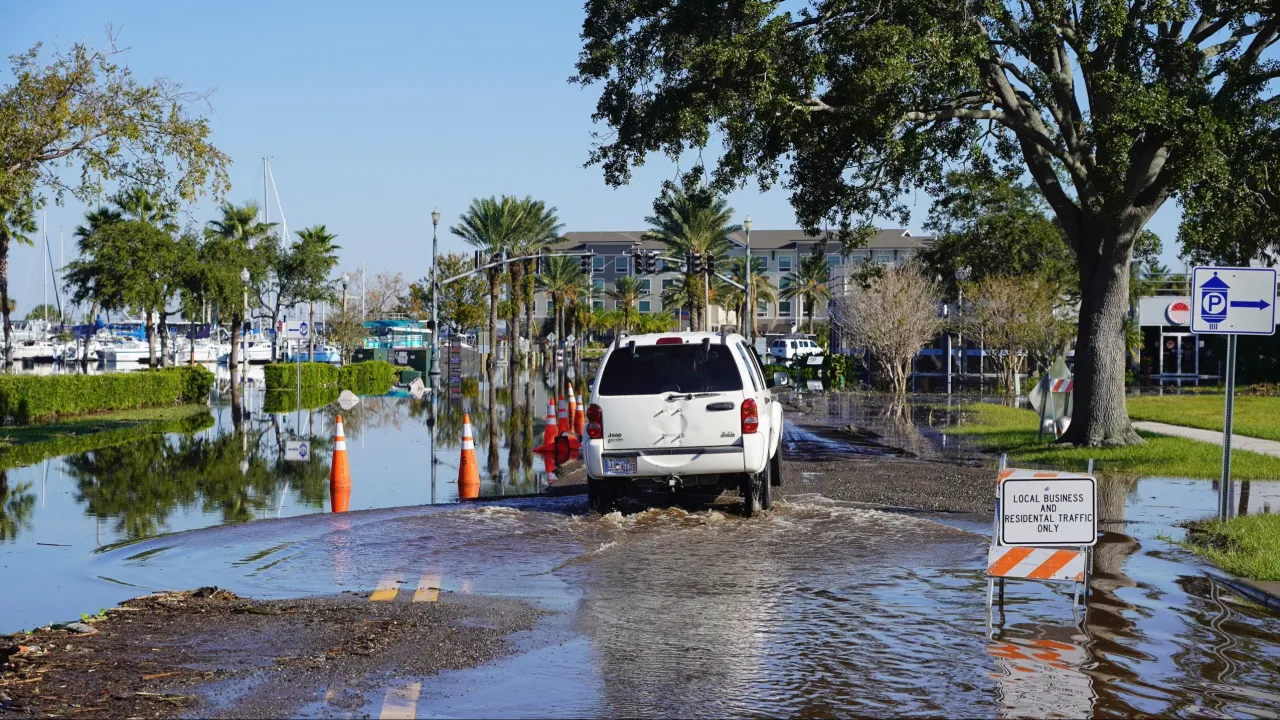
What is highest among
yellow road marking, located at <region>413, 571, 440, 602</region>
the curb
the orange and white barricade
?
the orange and white barricade

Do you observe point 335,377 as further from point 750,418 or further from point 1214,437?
point 750,418

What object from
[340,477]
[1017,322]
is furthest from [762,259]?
[340,477]

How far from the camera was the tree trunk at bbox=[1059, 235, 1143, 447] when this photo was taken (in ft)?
72.1

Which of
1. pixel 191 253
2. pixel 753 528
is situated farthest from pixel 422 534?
pixel 191 253

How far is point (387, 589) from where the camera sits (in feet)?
33.0

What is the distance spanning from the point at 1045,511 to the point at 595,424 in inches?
223

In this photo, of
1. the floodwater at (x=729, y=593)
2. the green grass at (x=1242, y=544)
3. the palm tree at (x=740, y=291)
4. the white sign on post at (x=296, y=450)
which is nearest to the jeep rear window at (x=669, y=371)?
the floodwater at (x=729, y=593)

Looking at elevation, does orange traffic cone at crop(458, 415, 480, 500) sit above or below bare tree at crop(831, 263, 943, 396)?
below

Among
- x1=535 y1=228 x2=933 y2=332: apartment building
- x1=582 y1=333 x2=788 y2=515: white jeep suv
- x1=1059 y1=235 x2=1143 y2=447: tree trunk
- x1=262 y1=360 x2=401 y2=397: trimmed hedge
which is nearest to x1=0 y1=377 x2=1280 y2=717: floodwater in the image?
x1=582 y1=333 x2=788 y2=515: white jeep suv

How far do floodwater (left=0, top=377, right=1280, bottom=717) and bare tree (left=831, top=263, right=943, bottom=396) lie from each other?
3483 centimetres

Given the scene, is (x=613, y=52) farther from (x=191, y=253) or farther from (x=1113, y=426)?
(x=191, y=253)

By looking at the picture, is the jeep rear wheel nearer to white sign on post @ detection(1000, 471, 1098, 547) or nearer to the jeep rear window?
the jeep rear window

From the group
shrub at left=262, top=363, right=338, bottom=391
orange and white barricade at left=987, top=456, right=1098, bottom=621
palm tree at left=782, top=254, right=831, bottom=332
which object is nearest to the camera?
orange and white barricade at left=987, top=456, right=1098, bottom=621

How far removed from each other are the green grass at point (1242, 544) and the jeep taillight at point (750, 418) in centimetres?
430
